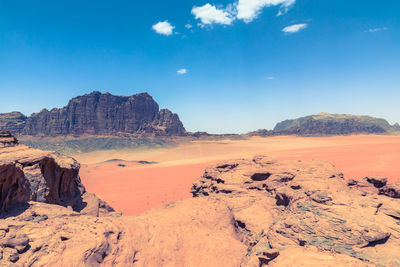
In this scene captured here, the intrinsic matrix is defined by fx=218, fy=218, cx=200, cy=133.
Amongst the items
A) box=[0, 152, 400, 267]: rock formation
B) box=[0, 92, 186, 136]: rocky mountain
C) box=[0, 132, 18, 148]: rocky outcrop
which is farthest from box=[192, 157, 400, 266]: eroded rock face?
box=[0, 92, 186, 136]: rocky mountain

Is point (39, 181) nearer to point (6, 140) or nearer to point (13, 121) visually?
point (6, 140)

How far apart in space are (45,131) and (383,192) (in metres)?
94.0

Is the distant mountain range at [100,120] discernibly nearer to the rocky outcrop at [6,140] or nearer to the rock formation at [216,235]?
the rocky outcrop at [6,140]

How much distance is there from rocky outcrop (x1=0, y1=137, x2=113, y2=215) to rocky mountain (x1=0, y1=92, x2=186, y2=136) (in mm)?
67904

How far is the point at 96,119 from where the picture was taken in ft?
256

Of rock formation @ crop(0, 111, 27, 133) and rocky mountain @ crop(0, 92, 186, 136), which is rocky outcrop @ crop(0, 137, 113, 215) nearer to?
rocky mountain @ crop(0, 92, 186, 136)

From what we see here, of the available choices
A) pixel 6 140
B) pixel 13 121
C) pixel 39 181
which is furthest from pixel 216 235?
pixel 13 121

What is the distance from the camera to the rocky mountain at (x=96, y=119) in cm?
7744

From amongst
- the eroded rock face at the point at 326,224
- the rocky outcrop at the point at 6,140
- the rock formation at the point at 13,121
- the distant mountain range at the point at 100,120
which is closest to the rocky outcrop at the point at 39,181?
the rocky outcrop at the point at 6,140

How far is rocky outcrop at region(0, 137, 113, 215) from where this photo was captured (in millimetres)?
4887

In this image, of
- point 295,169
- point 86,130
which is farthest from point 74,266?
point 86,130

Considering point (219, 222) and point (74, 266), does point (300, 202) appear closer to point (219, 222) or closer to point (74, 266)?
point (219, 222)

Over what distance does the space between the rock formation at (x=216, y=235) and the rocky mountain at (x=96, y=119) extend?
7119 cm

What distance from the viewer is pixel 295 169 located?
33.3 feet
